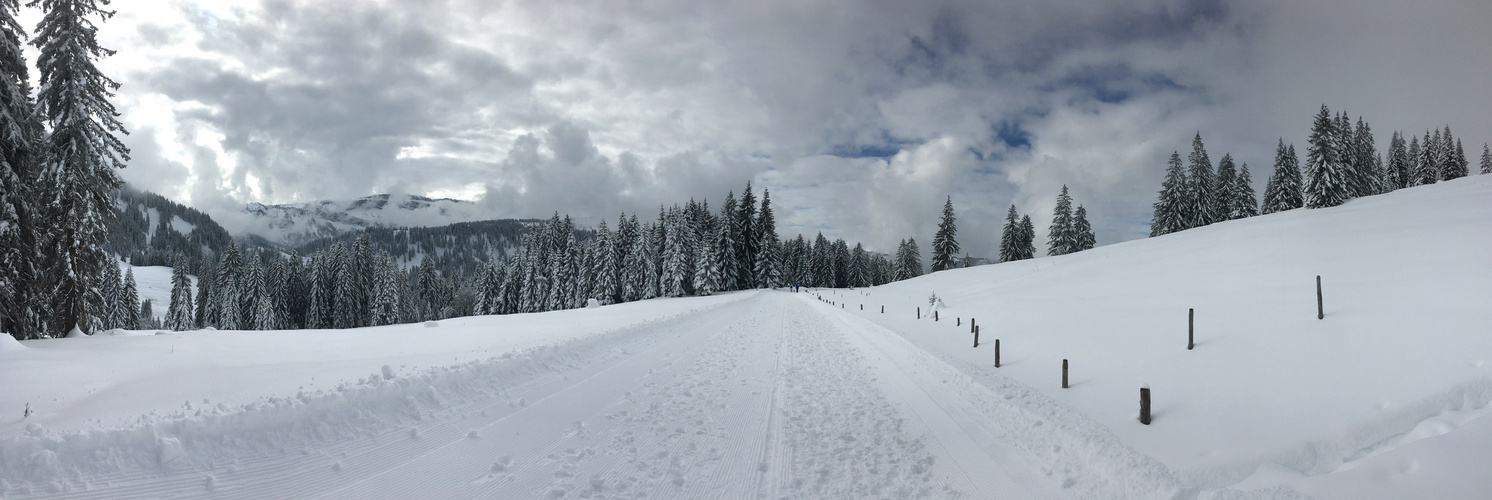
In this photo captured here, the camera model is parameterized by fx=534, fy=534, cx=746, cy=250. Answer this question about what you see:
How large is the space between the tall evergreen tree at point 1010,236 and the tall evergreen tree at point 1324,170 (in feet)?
94.5

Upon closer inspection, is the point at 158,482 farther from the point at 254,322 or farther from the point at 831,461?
the point at 254,322

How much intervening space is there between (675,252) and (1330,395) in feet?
186

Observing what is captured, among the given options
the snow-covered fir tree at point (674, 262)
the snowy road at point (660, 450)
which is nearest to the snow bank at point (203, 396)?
the snowy road at point (660, 450)

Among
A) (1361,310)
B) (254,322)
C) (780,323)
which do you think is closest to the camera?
(1361,310)

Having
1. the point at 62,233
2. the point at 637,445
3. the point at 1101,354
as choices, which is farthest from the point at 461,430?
the point at 62,233

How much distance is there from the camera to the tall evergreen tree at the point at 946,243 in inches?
3113

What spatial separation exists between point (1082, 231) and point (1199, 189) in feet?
41.1

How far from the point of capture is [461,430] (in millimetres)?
7496

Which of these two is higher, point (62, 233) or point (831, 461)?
point (62, 233)

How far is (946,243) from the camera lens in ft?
260

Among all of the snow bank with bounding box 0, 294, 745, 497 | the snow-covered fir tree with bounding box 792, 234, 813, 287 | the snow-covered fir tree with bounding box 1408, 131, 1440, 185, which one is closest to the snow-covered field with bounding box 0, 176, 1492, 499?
the snow bank with bounding box 0, 294, 745, 497

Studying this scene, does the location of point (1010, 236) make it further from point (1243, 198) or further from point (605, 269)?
point (605, 269)

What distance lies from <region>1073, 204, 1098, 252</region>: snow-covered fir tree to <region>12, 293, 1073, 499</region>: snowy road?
6779cm

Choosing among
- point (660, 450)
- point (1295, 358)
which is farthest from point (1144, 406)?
point (660, 450)
